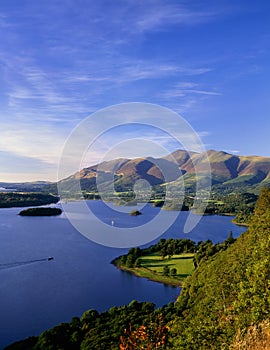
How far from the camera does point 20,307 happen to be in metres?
16.4

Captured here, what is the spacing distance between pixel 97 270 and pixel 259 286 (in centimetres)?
1814

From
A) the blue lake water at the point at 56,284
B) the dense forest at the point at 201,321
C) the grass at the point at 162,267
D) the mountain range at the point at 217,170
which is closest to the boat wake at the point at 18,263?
the blue lake water at the point at 56,284

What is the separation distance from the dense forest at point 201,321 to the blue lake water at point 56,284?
106 inches

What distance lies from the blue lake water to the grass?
688 millimetres

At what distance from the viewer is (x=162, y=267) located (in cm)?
2277

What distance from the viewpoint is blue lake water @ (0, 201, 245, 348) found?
50.5 feet

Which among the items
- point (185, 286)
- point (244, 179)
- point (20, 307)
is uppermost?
point (244, 179)

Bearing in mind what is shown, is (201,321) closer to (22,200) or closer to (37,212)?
(37,212)

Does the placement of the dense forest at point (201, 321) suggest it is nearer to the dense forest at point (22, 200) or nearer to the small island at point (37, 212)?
the small island at point (37, 212)

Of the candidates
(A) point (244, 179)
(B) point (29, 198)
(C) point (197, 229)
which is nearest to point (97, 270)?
(C) point (197, 229)

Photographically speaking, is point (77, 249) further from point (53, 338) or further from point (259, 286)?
point (259, 286)

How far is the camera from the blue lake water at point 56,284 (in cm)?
1541

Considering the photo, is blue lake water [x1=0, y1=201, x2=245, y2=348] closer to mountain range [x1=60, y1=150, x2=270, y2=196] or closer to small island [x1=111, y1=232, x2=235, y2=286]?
small island [x1=111, y1=232, x2=235, y2=286]

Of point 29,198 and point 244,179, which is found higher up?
point 244,179
